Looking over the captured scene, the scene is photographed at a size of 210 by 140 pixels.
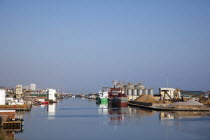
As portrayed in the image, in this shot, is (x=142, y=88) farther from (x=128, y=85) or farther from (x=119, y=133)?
A: (x=119, y=133)

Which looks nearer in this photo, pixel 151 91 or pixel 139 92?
pixel 139 92

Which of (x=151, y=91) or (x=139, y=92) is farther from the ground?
(x=151, y=91)

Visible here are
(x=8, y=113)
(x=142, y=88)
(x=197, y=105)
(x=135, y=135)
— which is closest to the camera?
(x=135, y=135)

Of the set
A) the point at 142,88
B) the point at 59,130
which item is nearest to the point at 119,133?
the point at 59,130

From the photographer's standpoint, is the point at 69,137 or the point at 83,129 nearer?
the point at 69,137

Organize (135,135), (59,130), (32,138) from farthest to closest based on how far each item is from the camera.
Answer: (59,130)
(135,135)
(32,138)

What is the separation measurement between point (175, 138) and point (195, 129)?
5.30 m

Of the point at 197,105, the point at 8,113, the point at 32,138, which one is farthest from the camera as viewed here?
the point at 197,105

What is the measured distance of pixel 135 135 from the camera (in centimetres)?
2678

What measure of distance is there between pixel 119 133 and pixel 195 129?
6831 mm

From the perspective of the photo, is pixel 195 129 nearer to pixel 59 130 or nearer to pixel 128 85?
pixel 59 130

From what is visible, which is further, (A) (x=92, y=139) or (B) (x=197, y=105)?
(B) (x=197, y=105)

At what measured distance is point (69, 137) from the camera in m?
25.8

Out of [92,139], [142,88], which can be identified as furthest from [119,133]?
[142,88]
